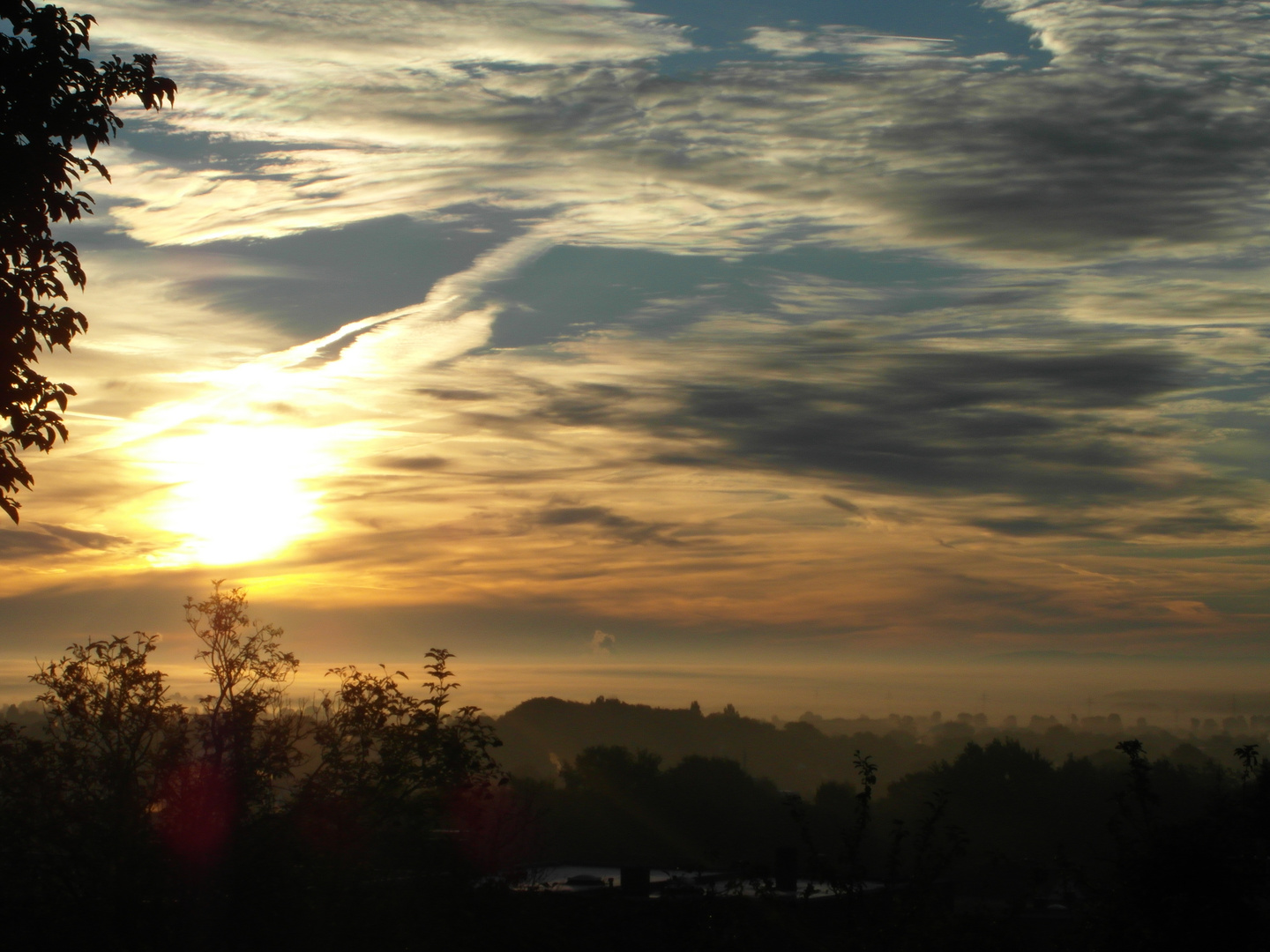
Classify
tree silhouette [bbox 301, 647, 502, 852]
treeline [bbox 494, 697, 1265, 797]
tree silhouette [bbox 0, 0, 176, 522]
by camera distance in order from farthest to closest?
1. treeline [bbox 494, 697, 1265, 797]
2. tree silhouette [bbox 301, 647, 502, 852]
3. tree silhouette [bbox 0, 0, 176, 522]

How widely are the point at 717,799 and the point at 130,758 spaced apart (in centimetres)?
8207

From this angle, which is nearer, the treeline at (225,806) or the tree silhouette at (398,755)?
the treeline at (225,806)

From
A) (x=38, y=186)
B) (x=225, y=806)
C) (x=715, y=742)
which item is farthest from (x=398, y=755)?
(x=715, y=742)

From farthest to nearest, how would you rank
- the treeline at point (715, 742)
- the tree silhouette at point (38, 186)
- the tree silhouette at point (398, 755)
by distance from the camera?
1. the treeline at point (715, 742)
2. the tree silhouette at point (398, 755)
3. the tree silhouette at point (38, 186)

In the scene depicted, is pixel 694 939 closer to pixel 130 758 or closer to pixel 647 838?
pixel 130 758

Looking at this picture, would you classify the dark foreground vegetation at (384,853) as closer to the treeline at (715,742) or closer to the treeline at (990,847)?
the treeline at (990,847)

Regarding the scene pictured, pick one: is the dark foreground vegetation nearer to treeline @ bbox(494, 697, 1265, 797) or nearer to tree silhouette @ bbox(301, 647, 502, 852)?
tree silhouette @ bbox(301, 647, 502, 852)

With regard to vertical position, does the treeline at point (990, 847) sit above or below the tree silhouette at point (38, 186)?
below

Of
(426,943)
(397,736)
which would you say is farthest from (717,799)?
(426,943)

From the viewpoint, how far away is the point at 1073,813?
303 feet

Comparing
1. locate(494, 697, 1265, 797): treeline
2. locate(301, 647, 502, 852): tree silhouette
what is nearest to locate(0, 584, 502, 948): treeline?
locate(301, 647, 502, 852): tree silhouette

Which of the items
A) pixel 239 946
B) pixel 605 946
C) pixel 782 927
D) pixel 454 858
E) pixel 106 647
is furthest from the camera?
pixel 106 647

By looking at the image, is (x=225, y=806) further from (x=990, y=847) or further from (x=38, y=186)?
(x=990, y=847)

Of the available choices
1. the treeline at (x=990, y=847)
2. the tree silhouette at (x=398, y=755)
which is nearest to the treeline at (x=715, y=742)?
the treeline at (x=990, y=847)
